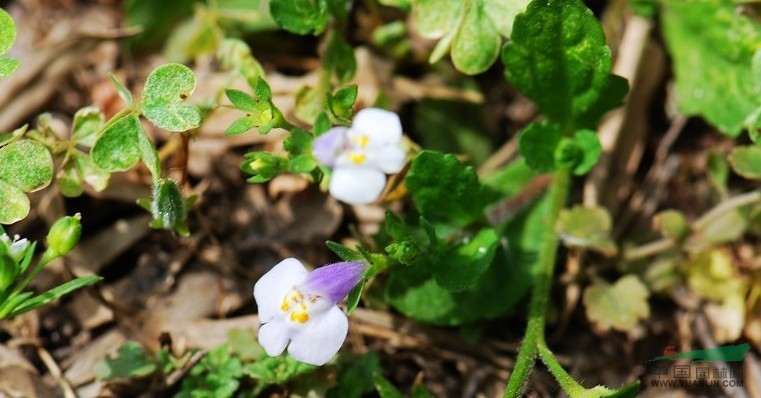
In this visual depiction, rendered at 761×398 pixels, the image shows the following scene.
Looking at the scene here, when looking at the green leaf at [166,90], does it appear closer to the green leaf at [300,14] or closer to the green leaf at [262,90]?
the green leaf at [262,90]

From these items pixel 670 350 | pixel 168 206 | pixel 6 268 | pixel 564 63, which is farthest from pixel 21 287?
pixel 670 350

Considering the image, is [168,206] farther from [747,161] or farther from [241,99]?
[747,161]

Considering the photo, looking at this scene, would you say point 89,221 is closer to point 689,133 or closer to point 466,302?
point 466,302

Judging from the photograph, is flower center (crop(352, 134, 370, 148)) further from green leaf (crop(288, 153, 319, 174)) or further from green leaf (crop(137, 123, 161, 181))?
green leaf (crop(137, 123, 161, 181))

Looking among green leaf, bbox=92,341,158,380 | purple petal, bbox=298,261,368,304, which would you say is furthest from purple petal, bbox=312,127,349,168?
green leaf, bbox=92,341,158,380

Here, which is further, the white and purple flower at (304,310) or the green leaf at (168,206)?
the green leaf at (168,206)

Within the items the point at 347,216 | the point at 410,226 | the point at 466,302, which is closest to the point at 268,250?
the point at 347,216

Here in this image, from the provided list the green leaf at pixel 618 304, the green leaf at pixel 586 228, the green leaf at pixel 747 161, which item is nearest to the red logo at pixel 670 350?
the green leaf at pixel 618 304

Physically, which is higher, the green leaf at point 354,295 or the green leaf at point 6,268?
the green leaf at point 6,268
